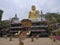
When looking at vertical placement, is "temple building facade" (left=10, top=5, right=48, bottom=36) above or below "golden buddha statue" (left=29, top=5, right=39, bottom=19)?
below

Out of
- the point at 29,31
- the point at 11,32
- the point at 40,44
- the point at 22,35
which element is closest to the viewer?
the point at 22,35

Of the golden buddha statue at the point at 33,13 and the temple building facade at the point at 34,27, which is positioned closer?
the temple building facade at the point at 34,27

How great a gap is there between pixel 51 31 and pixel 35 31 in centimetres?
452

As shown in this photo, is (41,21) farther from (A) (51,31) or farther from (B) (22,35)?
→ (B) (22,35)

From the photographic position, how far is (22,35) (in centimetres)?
1605

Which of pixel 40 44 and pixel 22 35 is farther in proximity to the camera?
pixel 40 44

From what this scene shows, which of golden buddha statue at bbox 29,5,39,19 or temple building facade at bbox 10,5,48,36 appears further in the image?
golden buddha statue at bbox 29,5,39,19

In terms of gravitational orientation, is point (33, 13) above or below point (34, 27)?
above

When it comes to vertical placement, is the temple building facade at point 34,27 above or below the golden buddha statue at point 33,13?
below

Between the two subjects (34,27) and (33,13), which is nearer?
(34,27)

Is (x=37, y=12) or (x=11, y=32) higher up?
(x=37, y=12)

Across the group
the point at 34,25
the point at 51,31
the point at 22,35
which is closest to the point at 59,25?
the point at 51,31

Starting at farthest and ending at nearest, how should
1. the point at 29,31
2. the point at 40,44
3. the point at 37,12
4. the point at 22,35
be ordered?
the point at 37,12 → the point at 29,31 → the point at 40,44 → the point at 22,35

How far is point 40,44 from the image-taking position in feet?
79.1
